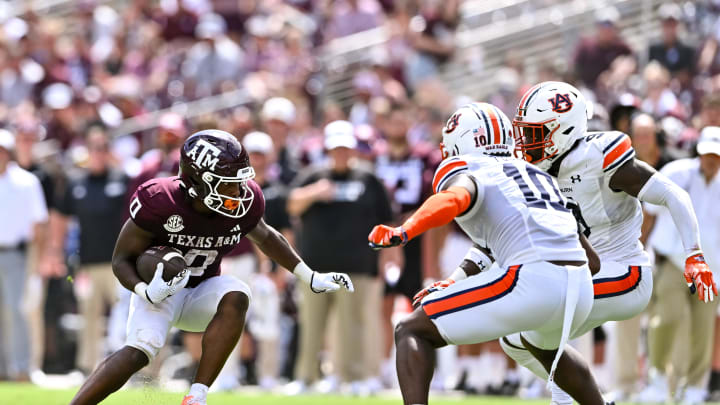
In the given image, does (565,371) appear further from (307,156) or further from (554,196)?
(307,156)

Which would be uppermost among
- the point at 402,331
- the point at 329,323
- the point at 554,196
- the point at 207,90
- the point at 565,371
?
the point at 554,196

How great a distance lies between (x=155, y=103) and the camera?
14.3m

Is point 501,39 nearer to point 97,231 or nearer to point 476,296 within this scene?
point 97,231

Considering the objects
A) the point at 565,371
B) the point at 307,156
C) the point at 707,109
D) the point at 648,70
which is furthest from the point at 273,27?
the point at 565,371

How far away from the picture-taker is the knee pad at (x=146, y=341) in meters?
5.70

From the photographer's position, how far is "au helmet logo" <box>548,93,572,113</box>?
5824 mm

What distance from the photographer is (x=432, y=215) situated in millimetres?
4820

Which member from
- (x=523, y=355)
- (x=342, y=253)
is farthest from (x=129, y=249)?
(x=342, y=253)

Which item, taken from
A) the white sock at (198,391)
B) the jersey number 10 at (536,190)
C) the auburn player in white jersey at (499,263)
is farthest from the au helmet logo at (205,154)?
the jersey number 10 at (536,190)

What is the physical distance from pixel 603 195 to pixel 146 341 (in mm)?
2475

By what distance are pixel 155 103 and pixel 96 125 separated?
336cm

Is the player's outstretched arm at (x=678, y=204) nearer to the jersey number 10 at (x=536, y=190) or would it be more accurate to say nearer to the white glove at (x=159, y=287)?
the jersey number 10 at (x=536, y=190)

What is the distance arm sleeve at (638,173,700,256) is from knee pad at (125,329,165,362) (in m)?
2.57

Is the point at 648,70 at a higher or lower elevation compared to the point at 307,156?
higher
